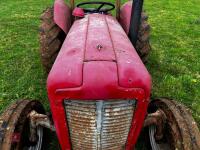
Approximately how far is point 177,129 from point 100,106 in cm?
100

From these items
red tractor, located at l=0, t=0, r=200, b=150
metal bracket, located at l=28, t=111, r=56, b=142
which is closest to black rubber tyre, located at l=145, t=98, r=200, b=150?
red tractor, located at l=0, t=0, r=200, b=150

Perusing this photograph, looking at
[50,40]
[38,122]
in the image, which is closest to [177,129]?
[38,122]

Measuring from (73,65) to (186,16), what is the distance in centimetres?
805

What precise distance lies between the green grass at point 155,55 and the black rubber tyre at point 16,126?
103 centimetres

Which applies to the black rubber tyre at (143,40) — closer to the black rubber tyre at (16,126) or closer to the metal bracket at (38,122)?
the black rubber tyre at (16,126)

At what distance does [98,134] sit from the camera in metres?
3.06

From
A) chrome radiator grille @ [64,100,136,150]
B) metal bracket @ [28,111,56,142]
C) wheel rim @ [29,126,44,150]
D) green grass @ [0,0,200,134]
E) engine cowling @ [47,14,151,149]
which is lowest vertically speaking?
green grass @ [0,0,200,134]

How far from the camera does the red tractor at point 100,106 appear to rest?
2.75m

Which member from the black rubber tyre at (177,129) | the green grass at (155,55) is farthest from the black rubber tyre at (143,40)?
the black rubber tyre at (177,129)

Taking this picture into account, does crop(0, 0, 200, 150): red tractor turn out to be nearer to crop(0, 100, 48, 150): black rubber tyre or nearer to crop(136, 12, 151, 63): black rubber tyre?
crop(0, 100, 48, 150): black rubber tyre

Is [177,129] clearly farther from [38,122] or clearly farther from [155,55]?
[155,55]

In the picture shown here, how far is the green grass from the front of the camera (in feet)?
17.6

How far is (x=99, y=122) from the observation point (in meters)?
2.96

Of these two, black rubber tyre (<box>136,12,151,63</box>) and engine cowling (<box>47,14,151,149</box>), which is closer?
engine cowling (<box>47,14,151,149</box>)
